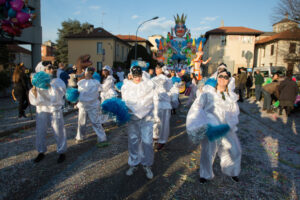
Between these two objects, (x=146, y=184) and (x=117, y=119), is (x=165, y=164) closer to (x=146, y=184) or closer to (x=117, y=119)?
(x=146, y=184)

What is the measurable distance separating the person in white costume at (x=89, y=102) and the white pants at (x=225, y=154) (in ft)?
9.19

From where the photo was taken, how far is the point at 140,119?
3.55 m

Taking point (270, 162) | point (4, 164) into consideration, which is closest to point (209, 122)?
point (270, 162)

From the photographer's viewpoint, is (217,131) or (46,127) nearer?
(217,131)

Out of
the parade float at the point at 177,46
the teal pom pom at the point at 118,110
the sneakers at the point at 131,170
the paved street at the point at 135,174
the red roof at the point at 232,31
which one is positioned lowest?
the paved street at the point at 135,174

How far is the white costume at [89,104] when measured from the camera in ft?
16.3

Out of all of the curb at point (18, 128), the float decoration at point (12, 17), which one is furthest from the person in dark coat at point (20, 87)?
the float decoration at point (12, 17)

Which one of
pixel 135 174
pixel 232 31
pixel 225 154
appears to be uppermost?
pixel 232 31

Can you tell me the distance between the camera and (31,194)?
300 cm

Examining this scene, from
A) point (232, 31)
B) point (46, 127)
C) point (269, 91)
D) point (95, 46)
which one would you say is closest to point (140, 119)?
point (46, 127)

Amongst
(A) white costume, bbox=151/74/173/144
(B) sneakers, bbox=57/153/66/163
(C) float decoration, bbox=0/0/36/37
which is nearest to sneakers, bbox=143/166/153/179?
(A) white costume, bbox=151/74/173/144

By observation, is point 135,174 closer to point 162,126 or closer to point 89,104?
point 162,126

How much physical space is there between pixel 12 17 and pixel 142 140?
349 cm

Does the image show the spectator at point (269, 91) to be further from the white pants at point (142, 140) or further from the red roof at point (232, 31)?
the red roof at point (232, 31)
